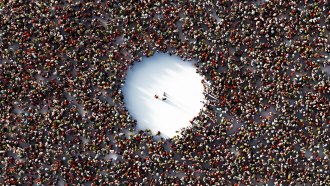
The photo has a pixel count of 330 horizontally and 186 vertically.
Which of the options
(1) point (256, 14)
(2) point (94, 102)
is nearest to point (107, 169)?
(2) point (94, 102)

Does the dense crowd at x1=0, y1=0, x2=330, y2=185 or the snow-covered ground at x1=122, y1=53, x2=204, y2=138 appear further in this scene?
the snow-covered ground at x1=122, y1=53, x2=204, y2=138

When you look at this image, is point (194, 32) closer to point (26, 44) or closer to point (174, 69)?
point (174, 69)

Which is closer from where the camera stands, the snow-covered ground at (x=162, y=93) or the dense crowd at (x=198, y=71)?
the dense crowd at (x=198, y=71)

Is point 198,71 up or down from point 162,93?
up
